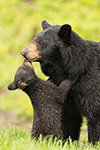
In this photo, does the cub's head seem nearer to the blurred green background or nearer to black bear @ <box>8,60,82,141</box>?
black bear @ <box>8,60,82,141</box>

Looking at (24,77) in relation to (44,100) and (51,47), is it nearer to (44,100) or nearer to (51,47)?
(44,100)

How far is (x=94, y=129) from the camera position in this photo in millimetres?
4613

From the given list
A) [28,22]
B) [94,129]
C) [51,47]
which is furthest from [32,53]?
[28,22]

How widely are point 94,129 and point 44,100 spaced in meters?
0.91

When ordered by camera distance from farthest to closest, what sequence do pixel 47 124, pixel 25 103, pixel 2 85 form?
1. pixel 2 85
2. pixel 25 103
3. pixel 47 124

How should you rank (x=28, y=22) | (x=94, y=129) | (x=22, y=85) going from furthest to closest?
1. (x=28, y=22)
2. (x=22, y=85)
3. (x=94, y=129)

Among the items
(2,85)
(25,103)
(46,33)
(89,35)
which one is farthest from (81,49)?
(89,35)

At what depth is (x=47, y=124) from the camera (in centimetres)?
453

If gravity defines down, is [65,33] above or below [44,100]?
above

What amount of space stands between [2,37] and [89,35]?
17.4 ft

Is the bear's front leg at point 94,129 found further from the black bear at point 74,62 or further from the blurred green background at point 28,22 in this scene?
the blurred green background at point 28,22

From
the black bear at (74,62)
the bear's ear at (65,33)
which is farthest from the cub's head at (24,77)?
the bear's ear at (65,33)

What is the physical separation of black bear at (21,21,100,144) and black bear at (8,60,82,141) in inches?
7.9

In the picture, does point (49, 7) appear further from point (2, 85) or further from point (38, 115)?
point (38, 115)
